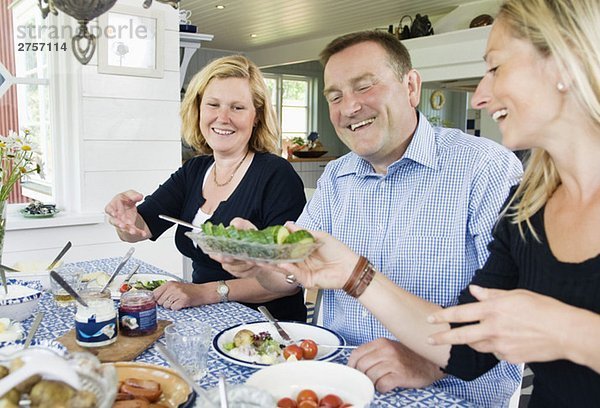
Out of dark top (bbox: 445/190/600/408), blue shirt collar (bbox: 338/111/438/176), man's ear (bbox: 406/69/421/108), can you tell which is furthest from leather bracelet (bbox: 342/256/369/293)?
man's ear (bbox: 406/69/421/108)

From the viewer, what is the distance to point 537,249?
3.46 feet

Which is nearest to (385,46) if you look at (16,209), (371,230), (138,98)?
(371,230)

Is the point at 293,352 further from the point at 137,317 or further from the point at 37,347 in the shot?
the point at 37,347

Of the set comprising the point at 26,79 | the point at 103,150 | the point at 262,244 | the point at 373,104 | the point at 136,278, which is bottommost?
the point at 136,278

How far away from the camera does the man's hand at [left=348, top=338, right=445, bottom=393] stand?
1057mm

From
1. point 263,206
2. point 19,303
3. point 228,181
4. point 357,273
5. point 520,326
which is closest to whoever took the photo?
point 520,326

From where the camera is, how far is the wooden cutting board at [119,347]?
1.15 m

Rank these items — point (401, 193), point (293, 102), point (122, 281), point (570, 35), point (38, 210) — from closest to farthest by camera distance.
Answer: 1. point (570, 35)
2. point (401, 193)
3. point (122, 281)
4. point (38, 210)
5. point (293, 102)

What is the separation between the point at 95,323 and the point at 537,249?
0.96 m

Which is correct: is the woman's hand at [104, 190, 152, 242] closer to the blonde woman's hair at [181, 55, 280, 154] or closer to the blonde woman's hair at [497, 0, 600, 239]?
the blonde woman's hair at [181, 55, 280, 154]

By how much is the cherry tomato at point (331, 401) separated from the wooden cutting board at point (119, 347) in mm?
467

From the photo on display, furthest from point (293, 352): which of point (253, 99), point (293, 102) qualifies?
point (293, 102)

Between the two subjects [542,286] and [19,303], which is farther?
[19,303]

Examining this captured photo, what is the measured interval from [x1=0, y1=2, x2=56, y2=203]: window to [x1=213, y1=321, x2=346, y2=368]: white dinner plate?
82.1 inches
